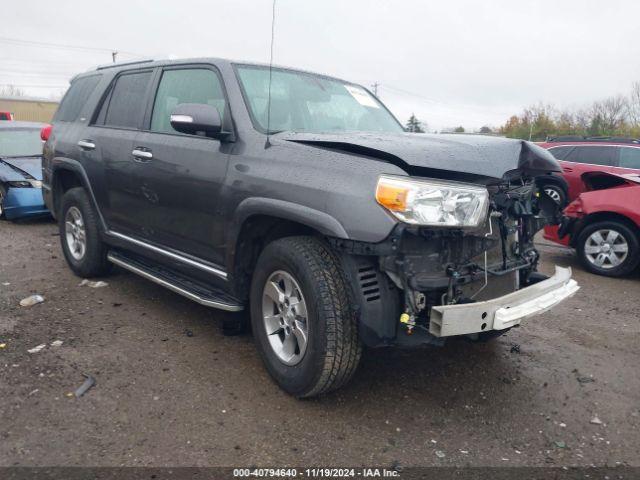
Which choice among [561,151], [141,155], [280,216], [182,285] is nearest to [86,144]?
[141,155]

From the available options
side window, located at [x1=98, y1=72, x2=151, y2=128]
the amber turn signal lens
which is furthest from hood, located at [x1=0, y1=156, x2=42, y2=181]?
the amber turn signal lens

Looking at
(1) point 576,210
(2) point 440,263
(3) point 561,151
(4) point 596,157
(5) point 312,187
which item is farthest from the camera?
(3) point 561,151

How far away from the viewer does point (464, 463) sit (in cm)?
264

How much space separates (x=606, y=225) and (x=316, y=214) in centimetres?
505

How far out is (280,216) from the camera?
300 centimetres

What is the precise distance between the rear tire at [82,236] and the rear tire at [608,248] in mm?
5522

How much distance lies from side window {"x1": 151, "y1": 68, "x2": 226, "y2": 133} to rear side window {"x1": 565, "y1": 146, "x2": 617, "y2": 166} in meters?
8.40

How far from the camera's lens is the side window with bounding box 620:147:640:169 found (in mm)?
9531

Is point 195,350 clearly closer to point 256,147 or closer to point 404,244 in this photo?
point 256,147

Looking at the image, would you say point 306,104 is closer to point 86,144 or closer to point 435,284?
point 435,284

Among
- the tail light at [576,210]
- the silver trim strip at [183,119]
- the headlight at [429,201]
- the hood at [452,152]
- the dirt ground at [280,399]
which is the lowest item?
the dirt ground at [280,399]

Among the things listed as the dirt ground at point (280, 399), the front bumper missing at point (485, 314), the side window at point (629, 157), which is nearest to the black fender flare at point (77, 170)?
the dirt ground at point (280, 399)

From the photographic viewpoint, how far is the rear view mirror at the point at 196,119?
325 cm

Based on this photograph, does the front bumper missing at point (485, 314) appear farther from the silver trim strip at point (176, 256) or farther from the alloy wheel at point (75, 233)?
the alloy wheel at point (75, 233)
